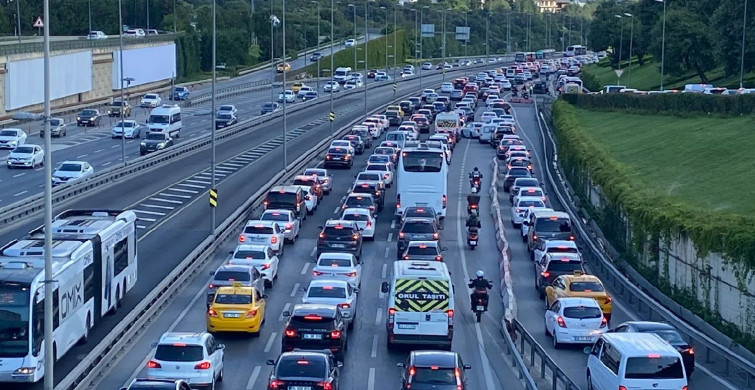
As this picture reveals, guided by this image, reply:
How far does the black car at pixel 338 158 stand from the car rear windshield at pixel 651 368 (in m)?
46.1

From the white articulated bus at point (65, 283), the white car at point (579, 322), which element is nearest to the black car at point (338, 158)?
the white articulated bus at point (65, 283)

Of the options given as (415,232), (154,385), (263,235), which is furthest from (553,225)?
(154,385)

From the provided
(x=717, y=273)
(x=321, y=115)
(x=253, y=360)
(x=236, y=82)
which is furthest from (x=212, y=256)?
(x=236, y=82)

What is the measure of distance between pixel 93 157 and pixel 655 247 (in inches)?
1673

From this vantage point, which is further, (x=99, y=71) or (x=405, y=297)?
(x=99, y=71)

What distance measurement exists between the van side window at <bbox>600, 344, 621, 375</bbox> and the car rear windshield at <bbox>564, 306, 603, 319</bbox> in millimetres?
5804

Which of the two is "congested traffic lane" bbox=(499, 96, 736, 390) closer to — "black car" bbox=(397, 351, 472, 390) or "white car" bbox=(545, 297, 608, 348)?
"white car" bbox=(545, 297, 608, 348)

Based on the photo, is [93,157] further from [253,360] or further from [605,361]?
[605,361]

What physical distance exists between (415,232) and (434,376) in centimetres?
2150

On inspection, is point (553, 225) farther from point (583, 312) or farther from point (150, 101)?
point (150, 101)

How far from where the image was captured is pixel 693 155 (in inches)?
2168

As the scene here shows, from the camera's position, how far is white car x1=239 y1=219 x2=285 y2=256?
43500 mm

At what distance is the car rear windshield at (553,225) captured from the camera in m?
45.6

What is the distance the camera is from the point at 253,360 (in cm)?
3028
